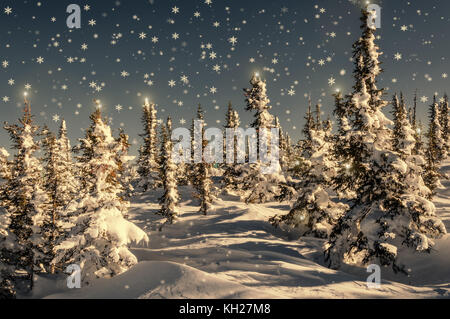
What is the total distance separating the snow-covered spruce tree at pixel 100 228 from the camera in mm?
12594

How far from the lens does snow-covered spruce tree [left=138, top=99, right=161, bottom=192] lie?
158 ft

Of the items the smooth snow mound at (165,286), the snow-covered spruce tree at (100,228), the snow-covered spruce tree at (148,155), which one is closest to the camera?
the smooth snow mound at (165,286)

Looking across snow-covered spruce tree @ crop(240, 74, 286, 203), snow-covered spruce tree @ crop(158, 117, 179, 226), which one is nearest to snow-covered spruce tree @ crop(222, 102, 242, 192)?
snow-covered spruce tree @ crop(240, 74, 286, 203)

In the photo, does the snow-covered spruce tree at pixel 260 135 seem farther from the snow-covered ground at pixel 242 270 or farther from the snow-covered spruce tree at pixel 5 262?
the snow-covered spruce tree at pixel 5 262

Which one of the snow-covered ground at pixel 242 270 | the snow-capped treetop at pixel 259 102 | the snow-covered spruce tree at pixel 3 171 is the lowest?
the snow-covered ground at pixel 242 270

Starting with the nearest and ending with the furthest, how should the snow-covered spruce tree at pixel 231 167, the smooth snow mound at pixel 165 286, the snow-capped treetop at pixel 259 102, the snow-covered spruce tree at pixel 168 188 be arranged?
1. the smooth snow mound at pixel 165 286
2. the snow-covered spruce tree at pixel 168 188
3. the snow-capped treetop at pixel 259 102
4. the snow-covered spruce tree at pixel 231 167

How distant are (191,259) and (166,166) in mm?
13732

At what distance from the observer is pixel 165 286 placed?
8.63 meters

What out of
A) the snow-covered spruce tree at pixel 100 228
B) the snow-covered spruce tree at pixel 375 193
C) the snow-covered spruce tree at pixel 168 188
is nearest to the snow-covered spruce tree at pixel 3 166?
the snow-covered spruce tree at pixel 100 228

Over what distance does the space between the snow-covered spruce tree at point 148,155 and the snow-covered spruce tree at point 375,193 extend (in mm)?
36006

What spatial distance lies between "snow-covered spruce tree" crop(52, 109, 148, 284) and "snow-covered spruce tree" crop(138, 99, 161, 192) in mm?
33368

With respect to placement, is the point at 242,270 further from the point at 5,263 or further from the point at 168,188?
the point at 168,188

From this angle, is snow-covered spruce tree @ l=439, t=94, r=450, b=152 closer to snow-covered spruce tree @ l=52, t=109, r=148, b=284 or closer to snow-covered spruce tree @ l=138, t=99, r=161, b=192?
snow-covered spruce tree @ l=138, t=99, r=161, b=192
